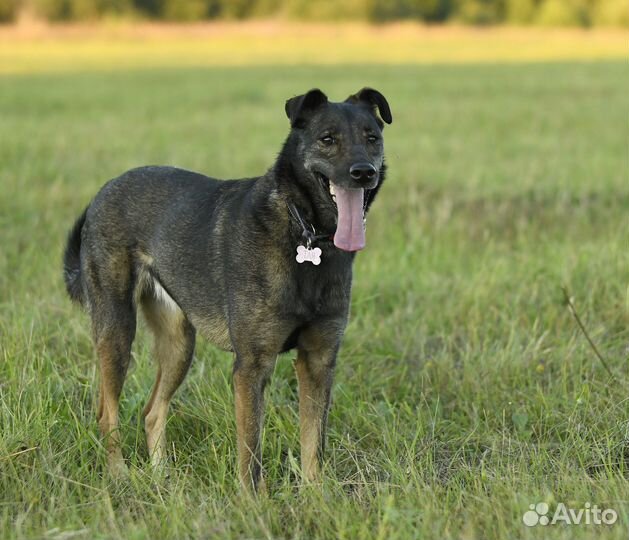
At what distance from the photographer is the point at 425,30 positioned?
48375mm

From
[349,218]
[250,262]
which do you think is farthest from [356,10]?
[349,218]

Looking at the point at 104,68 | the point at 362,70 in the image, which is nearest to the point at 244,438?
the point at 362,70

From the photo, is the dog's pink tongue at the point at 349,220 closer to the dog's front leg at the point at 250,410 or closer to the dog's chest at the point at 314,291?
the dog's chest at the point at 314,291

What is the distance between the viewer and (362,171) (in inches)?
142

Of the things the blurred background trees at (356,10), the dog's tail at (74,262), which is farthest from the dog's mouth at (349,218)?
the blurred background trees at (356,10)

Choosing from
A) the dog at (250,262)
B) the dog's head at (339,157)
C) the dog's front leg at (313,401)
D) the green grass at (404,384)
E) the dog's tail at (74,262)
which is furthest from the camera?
the dog's tail at (74,262)

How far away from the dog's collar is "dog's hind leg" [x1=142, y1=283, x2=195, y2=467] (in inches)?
40.3

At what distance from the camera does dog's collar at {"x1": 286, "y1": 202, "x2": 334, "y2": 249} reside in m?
3.82

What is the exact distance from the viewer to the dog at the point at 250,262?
379cm

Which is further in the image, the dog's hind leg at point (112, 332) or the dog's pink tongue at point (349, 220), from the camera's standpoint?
the dog's hind leg at point (112, 332)

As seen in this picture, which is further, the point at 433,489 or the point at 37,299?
the point at 37,299

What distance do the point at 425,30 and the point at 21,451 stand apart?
47.1 metres

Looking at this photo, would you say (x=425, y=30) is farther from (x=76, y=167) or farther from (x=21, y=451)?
(x=21, y=451)

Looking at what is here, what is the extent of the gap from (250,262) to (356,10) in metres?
53.9
